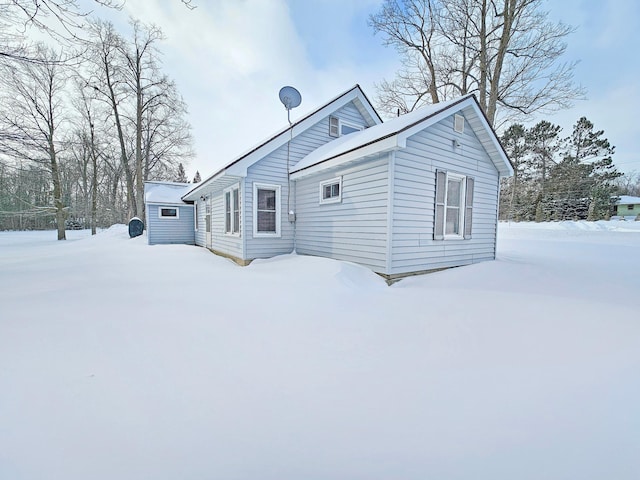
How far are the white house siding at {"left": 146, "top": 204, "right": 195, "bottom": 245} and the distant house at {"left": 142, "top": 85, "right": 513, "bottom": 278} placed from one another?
5453 mm

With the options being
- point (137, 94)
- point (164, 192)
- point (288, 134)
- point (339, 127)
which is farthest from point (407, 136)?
point (137, 94)

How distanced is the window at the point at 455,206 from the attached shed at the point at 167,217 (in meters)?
12.5

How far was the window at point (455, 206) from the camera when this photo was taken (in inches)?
250

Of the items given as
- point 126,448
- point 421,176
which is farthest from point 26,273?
point 421,176

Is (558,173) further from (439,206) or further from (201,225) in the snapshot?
(201,225)

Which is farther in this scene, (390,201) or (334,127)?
(334,127)

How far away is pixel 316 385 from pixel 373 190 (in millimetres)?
4426

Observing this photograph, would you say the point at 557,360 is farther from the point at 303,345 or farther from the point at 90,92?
A: the point at 90,92

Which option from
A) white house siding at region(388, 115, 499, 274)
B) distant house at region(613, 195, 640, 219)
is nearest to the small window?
white house siding at region(388, 115, 499, 274)

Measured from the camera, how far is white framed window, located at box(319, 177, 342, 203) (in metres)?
6.55

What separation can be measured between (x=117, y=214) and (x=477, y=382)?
3375cm

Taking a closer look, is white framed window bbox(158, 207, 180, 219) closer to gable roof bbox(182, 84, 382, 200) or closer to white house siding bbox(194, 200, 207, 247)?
white house siding bbox(194, 200, 207, 247)

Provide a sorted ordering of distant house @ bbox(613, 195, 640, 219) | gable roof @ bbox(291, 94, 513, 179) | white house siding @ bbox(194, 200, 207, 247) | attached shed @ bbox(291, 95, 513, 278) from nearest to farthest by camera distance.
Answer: gable roof @ bbox(291, 94, 513, 179), attached shed @ bbox(291, 95, 513, 278), white house siding @ bbox(194, 200, 207, 247), distant house @ bbox(613, 195, 640, 219)

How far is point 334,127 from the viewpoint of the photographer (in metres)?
9.13
